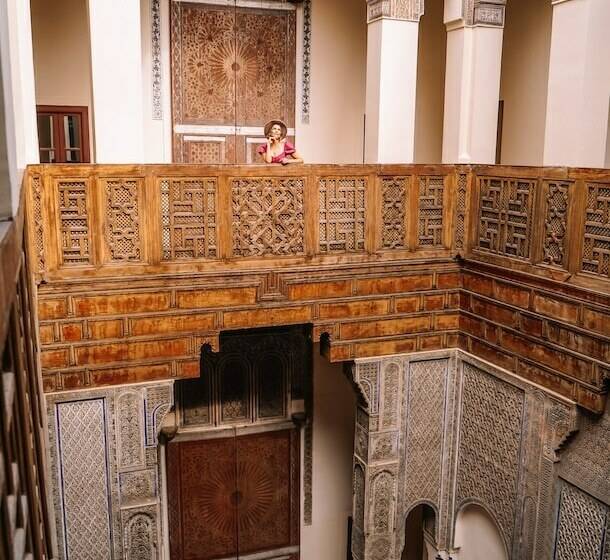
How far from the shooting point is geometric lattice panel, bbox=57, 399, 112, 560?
4.68 metres

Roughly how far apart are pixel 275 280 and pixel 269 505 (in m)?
3.36

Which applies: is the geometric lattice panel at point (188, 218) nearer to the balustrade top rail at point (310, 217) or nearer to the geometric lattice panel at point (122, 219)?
the balustrade top rail at point (310, 217)

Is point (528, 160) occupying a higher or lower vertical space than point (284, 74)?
lower

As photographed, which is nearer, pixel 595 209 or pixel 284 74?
pixel 595 209

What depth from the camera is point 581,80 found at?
198 inches

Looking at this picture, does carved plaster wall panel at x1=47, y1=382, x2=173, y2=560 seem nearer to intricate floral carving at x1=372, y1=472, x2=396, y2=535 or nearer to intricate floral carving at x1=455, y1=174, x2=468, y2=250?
intricate floral carving at x1=372, y1=472, x2=396, y2=535

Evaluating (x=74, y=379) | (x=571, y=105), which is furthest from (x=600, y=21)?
(x=74, y=379)

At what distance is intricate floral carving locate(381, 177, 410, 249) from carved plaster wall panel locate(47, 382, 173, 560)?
1.99m

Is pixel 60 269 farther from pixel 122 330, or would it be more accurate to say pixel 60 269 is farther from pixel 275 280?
pixel 275 280

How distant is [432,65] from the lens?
307 inches

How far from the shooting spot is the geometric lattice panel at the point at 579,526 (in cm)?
435

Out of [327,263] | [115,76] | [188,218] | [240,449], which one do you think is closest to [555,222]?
[327,263]

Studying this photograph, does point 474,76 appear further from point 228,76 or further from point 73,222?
point 73,222

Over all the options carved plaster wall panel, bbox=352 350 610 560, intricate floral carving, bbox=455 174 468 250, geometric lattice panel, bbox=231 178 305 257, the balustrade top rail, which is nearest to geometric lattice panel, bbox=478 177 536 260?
the balustrade top rail
